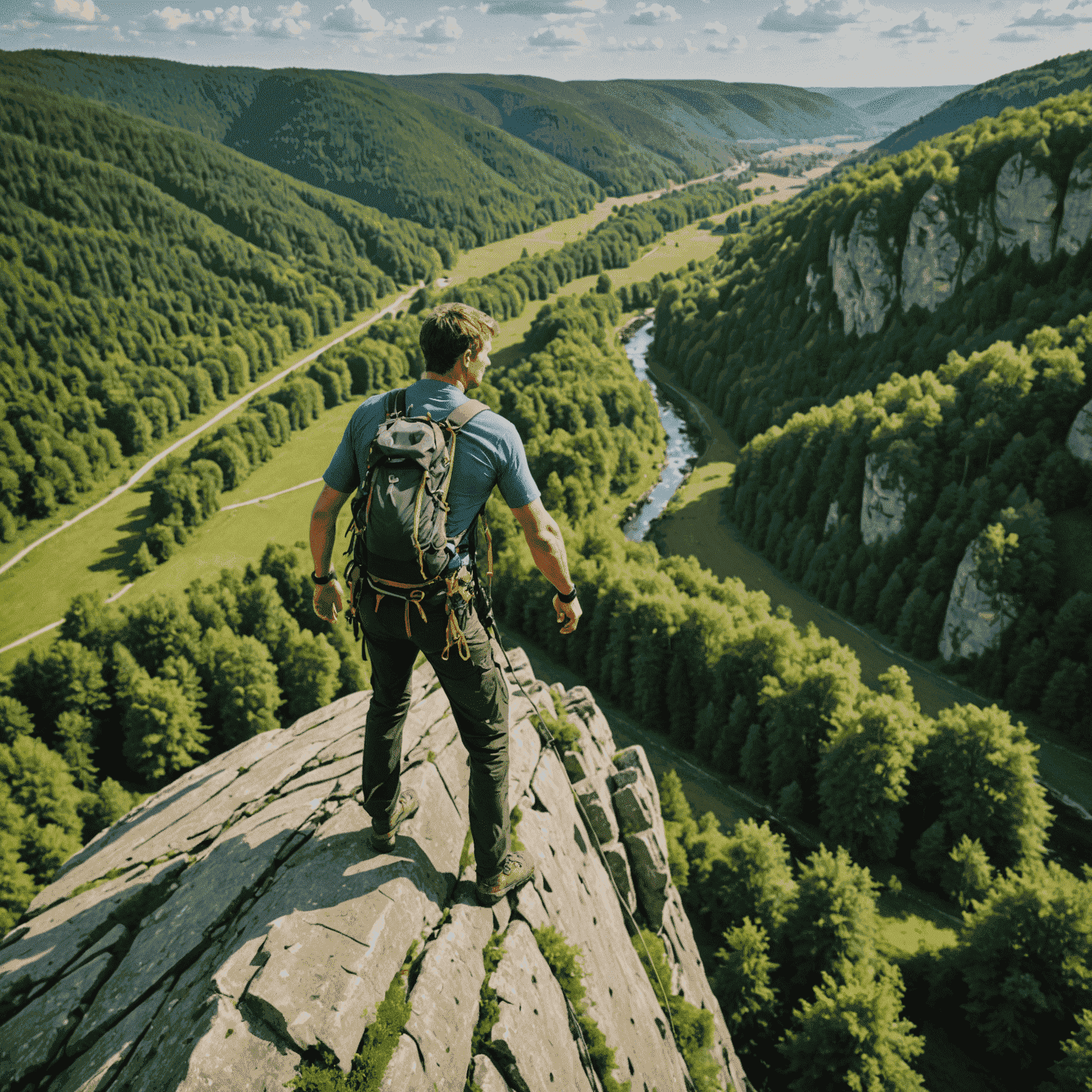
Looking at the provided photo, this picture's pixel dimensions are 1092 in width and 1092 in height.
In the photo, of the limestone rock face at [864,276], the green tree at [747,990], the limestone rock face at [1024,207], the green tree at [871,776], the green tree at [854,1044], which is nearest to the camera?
the green tree at [854,1044]

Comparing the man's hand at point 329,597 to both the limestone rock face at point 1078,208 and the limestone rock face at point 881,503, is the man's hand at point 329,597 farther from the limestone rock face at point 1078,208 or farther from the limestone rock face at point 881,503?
the limestone rock face at point 1078,208

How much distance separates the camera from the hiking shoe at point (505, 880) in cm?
801

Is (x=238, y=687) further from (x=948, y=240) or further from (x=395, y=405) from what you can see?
(x=948, y=240)

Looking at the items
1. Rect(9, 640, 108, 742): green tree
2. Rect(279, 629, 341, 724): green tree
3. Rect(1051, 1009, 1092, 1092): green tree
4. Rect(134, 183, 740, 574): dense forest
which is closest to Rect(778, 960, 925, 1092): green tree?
Rect(1051, 1009, 1092, 1092): green tree

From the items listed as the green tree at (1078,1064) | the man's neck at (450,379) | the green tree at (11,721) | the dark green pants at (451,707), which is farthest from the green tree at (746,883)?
the green tree at (11,721)

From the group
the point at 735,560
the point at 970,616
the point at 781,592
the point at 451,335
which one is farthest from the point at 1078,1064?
the point at 735,560

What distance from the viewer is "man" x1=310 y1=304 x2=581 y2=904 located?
611cm

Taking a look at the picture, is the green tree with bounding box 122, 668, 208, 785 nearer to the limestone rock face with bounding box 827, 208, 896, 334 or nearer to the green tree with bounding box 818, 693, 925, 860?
the green tree with bounding box 818, 693, 925, 860

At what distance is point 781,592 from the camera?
61.6 m

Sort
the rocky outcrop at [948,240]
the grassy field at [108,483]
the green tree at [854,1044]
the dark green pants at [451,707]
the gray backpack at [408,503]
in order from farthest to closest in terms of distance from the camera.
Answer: the grassy field at [108,483], the rocky outcrop at [948,240], the green tree at [854,1044], the dark green pants at [451,707], the gray backpack at [408,503]

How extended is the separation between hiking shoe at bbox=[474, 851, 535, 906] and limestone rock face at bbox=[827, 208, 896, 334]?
322 ft

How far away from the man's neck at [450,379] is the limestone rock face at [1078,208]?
9228cm

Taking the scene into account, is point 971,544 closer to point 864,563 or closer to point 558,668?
point 864,563

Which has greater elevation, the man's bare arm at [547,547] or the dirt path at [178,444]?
the man's bare arm at [547,547]
